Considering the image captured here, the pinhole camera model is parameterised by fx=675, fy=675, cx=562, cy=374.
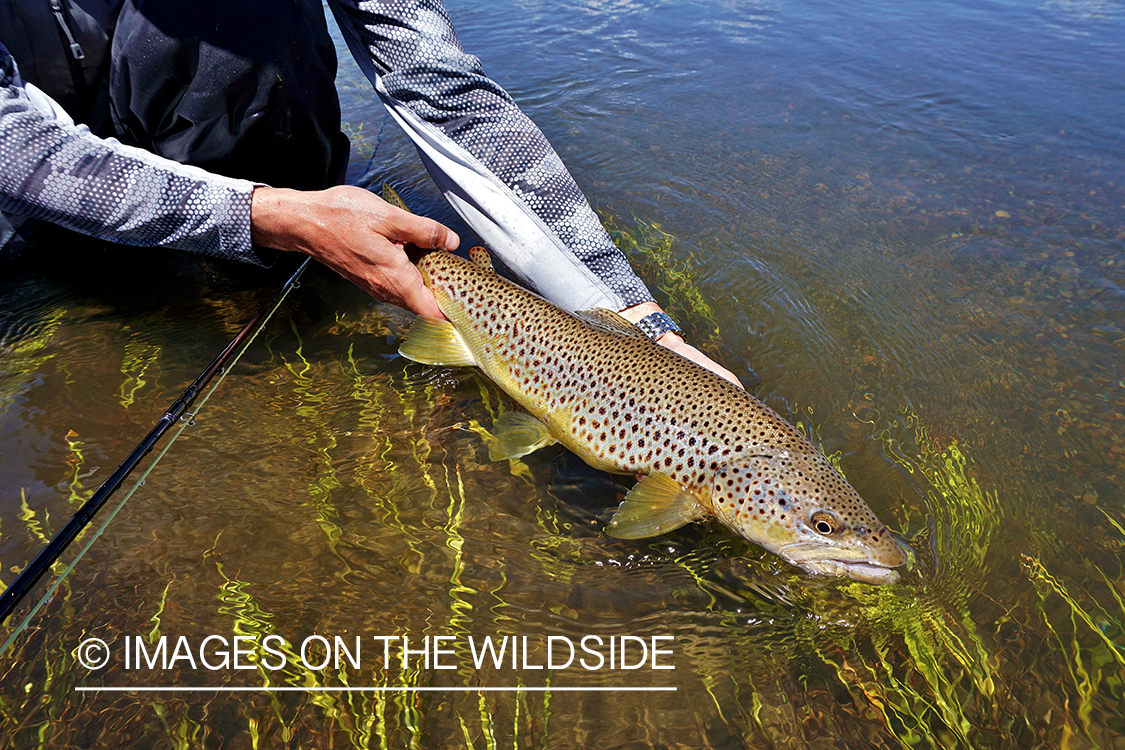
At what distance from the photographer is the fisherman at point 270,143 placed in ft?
9.27

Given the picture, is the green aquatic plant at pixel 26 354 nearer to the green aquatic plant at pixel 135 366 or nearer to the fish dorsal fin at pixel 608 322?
the green aquatic plant at pixel 135 366

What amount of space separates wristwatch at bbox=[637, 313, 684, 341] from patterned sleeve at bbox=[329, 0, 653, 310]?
135 millimetres

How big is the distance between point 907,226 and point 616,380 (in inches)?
112

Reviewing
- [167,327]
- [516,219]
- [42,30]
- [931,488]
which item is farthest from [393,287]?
[931,488]

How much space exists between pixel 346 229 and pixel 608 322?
122 centimetres

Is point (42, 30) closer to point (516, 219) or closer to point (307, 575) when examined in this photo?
point (516, 219)

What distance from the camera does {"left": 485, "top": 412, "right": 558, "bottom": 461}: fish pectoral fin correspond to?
2885 mm

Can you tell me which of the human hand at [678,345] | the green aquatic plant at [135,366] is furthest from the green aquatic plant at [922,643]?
the green aquatic plant at [135,366]

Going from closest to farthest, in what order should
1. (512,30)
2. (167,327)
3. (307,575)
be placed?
(307,575)
(167,327)
(512,30)

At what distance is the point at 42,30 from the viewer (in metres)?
3.12

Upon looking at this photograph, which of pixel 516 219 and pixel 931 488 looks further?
pixel 516 219

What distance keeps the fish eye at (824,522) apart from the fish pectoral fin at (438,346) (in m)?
1.69

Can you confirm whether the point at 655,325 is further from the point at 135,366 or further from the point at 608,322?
the point at 135,366

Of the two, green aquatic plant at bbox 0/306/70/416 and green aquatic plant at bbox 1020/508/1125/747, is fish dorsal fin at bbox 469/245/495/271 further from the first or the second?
green aquatic plant at bbox 1020/508/1125/747
